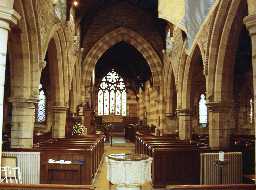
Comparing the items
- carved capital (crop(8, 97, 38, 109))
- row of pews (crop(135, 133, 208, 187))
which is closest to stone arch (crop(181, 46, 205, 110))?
row of pews (crop(135, 133, 208, 187))

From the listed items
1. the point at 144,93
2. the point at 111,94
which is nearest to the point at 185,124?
the point at 144,93

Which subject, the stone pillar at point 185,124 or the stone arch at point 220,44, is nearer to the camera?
the stone arch at point 220,44

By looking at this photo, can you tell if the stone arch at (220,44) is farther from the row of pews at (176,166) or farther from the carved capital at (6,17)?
the carved capital at (6,17)

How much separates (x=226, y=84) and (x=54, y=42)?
7266 mm

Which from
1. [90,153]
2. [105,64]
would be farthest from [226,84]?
[105,64]

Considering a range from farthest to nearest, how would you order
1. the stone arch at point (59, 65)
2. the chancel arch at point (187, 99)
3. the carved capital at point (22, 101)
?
the chancel arch at point (187, 99) < the stone arch at point (59, 65) < the carved capital at point (22, 101)

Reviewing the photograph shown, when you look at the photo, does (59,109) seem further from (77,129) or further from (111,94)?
(111,94)

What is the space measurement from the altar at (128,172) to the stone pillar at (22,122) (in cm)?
578

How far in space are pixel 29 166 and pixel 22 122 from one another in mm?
1929

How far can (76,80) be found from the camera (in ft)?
72.1

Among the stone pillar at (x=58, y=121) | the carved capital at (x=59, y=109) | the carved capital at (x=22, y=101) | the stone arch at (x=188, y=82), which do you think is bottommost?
the stone pillar at (x=58, y=121)

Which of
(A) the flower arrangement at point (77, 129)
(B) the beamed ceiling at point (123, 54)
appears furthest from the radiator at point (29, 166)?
(B) the beamed ceiling at point (123, 54)

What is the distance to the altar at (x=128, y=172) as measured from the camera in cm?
574

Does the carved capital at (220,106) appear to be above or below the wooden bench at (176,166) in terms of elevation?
above
